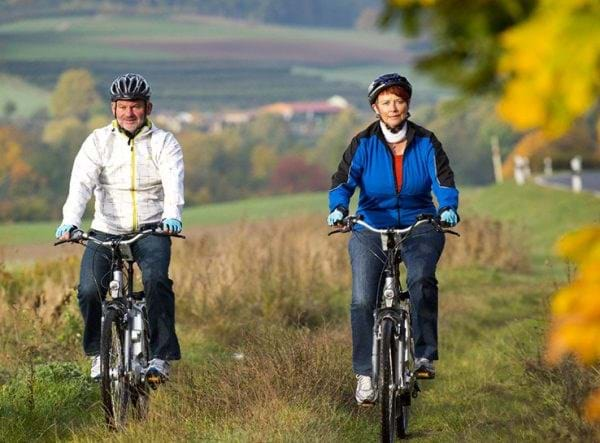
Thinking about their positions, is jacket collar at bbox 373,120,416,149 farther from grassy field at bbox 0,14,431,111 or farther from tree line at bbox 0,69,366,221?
grassy field at bbox 0,14,431,111

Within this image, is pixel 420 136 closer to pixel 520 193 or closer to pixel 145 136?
pixel 145 136

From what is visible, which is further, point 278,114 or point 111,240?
point 278,114

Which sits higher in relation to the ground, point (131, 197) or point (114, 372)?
point (131, 197)

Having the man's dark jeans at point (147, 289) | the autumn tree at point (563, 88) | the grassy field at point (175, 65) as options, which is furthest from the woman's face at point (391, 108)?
the grassy field at point (175, 65)

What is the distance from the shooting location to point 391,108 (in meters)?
7.89

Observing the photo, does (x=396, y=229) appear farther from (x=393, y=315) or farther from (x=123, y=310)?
(x=123, y=310)

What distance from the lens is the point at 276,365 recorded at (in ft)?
27.5

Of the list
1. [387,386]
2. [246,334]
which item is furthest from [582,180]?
[387,386]

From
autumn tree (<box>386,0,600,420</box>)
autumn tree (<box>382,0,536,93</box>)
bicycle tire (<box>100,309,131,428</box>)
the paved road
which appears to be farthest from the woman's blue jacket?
the paved road

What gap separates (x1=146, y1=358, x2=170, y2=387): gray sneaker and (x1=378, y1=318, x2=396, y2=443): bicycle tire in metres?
1.37

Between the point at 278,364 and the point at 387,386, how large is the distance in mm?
979

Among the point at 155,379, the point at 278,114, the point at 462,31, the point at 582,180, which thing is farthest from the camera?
the point at 278,114

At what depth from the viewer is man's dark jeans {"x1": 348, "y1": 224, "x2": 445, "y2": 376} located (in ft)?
25.8

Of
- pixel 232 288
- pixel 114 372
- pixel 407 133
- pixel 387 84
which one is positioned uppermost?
pixel 387 84
